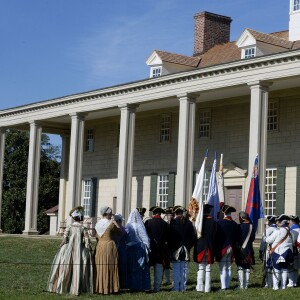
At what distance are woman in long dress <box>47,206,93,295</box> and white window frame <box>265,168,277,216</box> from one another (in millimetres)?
17188

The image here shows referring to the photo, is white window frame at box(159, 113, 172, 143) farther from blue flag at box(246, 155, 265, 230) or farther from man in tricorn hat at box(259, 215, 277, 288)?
man in tricorn hat at box(259, 215, 277, 288)

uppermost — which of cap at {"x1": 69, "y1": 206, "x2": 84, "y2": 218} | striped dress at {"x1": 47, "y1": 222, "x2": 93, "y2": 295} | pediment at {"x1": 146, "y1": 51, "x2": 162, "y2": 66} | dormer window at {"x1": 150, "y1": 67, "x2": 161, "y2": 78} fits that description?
pediment at {"x1": 146, "y1": 51, "x2": 162, "y2": 66}

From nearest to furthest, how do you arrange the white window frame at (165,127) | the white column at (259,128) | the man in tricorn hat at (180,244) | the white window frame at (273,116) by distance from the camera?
the man in tricorn hat at (180,244), the white column at (259,128), the white window frame at (273,116), the white window frame at (165,127)

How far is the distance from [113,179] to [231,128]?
29.2 ft

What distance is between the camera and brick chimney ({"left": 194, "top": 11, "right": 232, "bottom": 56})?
138ft

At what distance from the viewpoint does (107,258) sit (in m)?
16.2

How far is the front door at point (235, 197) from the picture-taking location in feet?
113

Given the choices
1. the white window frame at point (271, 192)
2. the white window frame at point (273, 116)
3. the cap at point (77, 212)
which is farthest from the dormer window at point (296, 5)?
the cap at point (77, 212)

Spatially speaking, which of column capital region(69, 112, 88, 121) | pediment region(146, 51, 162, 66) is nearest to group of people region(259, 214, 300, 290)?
pediment region(146, 51, 162, 66)

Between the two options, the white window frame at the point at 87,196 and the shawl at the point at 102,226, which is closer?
the shawl at the point at 102,226

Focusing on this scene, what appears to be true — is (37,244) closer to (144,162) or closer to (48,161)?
(144,162)

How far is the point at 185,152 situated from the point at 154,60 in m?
8.17

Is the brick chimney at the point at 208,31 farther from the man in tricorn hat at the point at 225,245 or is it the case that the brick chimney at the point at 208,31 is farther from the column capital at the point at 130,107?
the man in tricorn hat at the point at 225,245

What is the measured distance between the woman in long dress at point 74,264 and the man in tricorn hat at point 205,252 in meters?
2.40
